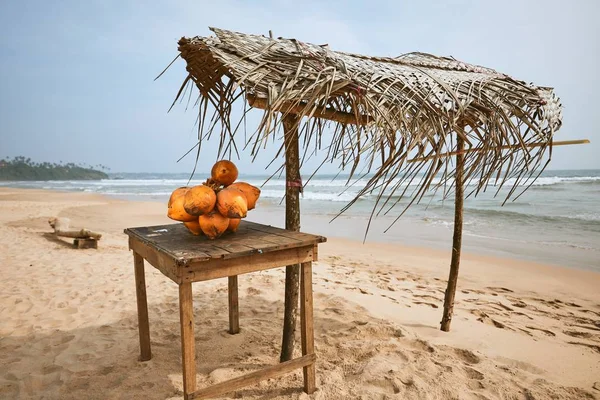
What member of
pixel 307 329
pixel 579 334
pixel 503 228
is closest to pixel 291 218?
pixel 307 329

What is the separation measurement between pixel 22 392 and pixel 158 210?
1210 centimetres

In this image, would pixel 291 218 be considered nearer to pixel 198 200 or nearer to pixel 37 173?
pixel 198 200

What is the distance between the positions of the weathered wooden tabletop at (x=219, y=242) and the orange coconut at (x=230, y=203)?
0.55 feet

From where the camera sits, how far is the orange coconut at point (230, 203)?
2.01 meters

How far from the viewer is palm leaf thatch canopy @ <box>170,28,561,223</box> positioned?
1.86 meters

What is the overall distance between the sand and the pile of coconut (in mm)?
1086

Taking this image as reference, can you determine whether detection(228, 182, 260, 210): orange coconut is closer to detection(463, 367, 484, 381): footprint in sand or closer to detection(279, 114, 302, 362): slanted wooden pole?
detection(279, 114, 302, 362): slanted wooden pole

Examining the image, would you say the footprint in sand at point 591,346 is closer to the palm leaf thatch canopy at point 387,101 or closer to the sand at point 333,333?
the sand at point 333,333

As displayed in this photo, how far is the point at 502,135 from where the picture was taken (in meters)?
2.28

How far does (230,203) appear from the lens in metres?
2.01

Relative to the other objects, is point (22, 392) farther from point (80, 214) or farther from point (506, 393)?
point (80, 214)

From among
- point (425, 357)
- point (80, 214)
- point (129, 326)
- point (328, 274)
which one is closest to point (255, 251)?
point (425, 357)

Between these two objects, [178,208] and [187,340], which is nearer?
[187,340]

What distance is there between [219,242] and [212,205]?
0.22m
